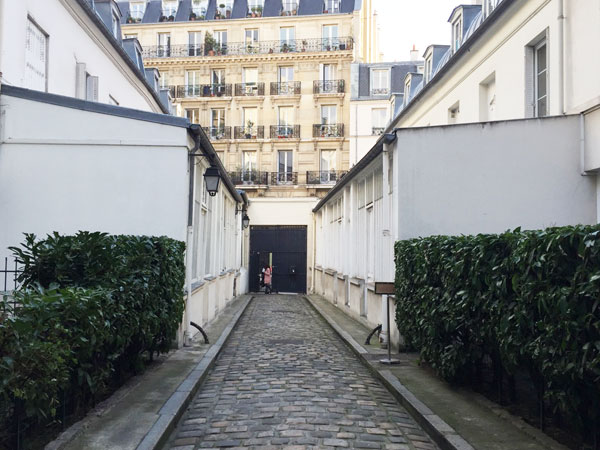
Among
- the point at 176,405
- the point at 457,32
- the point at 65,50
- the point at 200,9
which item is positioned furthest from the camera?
the point at 200,9

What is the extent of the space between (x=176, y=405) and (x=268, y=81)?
34627mm

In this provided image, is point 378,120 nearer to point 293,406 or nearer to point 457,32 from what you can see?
point 457,32

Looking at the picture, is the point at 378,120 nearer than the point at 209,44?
Yes

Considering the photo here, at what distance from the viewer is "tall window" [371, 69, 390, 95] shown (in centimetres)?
3841

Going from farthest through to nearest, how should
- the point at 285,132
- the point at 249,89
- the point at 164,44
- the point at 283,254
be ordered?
the point at 164,44
the point at 249,89
the point at 285,132
the point at 283,254

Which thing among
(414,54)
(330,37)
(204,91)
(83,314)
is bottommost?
(83,314)

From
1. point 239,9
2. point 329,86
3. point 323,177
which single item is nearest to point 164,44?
point 239,9

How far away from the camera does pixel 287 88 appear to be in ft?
129

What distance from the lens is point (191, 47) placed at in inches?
1596

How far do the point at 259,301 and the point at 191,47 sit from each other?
22166 millimetres

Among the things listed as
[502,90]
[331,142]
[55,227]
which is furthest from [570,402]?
[331,142]

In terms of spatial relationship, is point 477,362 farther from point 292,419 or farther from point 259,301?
point 259,301

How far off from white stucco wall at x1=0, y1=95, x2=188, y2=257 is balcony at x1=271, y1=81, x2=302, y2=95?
29364 mm

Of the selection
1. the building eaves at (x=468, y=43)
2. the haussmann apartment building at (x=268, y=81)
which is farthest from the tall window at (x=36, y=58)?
the haussmann apartment building at (x=268, y=81)
